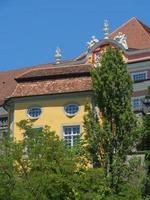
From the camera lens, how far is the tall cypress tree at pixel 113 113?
99.0 ft

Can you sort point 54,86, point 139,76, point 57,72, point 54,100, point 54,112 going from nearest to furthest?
1. point 54,112
2. point 54,100
3. point 54,86
4. point 57,72
5. point 139,76

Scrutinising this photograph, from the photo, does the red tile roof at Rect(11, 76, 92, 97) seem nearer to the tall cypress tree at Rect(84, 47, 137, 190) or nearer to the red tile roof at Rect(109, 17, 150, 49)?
the tall cypress tree at Rect(84, 47, 137, 190)

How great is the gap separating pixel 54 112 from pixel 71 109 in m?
1.04

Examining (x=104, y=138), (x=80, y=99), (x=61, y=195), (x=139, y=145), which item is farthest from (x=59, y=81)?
(x=61, y=195)

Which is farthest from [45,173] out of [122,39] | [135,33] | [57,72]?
[135,33]

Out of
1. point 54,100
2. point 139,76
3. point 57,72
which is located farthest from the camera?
point 139,76

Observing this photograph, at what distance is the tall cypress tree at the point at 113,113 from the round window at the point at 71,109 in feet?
16.7

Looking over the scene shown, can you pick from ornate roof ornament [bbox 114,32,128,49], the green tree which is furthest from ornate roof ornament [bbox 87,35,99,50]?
the green tree

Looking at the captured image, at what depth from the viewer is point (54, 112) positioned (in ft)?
128

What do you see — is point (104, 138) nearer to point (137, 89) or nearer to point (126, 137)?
point (126, 137)

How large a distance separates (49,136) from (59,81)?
12050 millimetres

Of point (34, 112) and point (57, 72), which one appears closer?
point (34, 112)

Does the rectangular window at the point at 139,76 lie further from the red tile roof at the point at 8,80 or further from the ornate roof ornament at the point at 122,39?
the red tile roof at the point at 8,80

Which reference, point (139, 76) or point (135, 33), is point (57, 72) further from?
point (135, 33)
